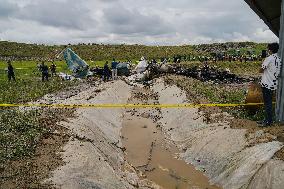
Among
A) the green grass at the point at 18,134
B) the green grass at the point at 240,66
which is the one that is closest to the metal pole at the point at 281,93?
the green grass at the point at 18,134

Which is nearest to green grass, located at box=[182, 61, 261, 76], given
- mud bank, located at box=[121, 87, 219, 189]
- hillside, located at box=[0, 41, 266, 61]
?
mud bank, located at box=[121, 87, 219, 189]

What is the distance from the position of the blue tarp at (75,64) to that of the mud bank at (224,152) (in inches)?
1031

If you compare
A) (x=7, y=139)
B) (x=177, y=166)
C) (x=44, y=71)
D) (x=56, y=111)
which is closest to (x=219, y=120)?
(x=177, y=166)

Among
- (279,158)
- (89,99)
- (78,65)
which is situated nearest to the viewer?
(279,158)

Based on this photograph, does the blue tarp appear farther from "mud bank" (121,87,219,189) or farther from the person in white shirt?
the person in white shirt

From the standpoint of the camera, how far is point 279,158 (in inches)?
471

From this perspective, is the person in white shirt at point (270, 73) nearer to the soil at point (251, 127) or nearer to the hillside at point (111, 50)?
the soil at point (251, 127)

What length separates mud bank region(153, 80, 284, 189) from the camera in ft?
39.2

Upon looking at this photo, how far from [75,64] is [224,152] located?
36.3m

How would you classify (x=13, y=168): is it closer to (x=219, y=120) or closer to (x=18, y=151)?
(x=18, y=151)

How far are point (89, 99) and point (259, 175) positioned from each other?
17290mm

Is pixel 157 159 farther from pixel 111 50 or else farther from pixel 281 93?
pixel 111 50

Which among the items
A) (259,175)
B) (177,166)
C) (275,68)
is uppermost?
(275,68)

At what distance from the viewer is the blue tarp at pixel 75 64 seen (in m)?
49.8
